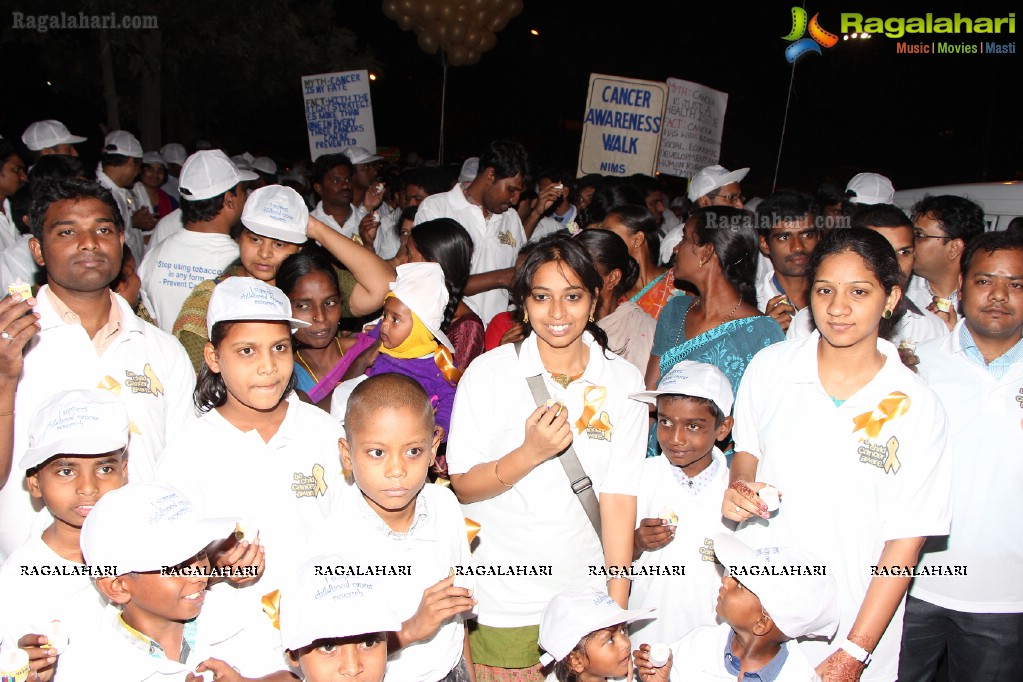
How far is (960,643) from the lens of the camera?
346cm

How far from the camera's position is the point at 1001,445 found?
327 cm

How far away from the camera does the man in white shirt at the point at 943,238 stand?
14.7 ft

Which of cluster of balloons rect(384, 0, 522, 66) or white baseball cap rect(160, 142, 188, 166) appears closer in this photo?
cluster of balloons rect(384, 0, 522, 66)

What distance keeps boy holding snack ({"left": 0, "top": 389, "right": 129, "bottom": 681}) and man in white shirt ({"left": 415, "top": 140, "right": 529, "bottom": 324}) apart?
3.49 metres

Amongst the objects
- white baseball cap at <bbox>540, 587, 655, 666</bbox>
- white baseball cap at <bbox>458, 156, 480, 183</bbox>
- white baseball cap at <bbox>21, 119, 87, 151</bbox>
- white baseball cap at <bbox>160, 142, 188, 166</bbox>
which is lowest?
white baseball cap at <bbox>540, 587, 655, 666</bbox>

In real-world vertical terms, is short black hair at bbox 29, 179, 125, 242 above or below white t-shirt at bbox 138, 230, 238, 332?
above

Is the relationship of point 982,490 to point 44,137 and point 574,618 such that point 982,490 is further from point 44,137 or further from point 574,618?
point 44,137

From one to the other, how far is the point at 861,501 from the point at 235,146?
2745 cm

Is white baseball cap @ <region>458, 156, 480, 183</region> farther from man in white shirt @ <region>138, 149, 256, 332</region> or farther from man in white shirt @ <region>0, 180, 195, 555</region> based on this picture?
man in white shirt @ <region>0, 180, 195, 555</region>

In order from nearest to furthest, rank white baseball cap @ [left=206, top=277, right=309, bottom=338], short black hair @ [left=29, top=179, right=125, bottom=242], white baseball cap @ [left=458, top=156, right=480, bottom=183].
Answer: white baseball cap @ [left=206, top=277, right=309, bottom=338] → short black hair @ [left=29, top=179, right=125, bottom=242] → white baseball cap @ [left=458, top=156, right=480, bottom=183]

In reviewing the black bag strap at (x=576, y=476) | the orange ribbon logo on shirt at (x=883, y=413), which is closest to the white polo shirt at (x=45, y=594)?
the black bag strap at (x=576, y=476)

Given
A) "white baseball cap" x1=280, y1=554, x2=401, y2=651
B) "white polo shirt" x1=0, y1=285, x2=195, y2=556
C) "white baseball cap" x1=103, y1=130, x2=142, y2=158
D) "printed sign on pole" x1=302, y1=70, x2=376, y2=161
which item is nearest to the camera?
"white baseball cap" x1=280, y1=554, x2=401, y2=651

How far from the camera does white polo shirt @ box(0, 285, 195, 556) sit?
3031 mm

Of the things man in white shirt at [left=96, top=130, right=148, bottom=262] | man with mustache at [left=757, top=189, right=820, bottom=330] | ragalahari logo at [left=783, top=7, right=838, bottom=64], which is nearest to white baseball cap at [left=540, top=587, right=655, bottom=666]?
man with mustache at [left=757, top=189, right=820, bottom=330]
